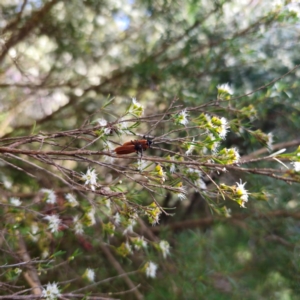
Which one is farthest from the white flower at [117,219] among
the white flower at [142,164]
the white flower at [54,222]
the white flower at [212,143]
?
the white flower at [212,143]

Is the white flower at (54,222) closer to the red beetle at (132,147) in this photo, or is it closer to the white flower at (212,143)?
the red beetle at (132,147)

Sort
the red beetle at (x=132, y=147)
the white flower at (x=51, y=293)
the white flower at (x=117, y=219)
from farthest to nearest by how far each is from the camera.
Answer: the white flower at (x=117, y=219), the white flower at (x=51, y=293), the red beetle at (x=132, y=147)

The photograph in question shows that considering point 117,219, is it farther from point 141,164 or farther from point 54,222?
point 141,164

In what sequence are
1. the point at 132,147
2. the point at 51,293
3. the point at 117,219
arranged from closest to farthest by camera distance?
the point at 132,147 < the point at 51,293 < the point at 117,219

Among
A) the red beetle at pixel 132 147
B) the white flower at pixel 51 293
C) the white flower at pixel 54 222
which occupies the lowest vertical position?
the white flower at pixel 51 293

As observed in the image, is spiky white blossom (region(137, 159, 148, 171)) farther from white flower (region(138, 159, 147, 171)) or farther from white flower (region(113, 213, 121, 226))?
white flower (region(113, 213, 121, 226))

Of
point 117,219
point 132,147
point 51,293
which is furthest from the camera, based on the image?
point 117,219

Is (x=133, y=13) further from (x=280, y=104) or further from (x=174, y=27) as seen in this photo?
(x=280, y=104)

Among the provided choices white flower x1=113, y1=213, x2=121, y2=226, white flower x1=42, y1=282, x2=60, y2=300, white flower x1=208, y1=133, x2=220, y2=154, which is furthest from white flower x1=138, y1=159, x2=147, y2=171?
white flower x1=42, y1=282, x2=60, y2=300

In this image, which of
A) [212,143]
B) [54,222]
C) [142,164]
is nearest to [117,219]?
[54,222]

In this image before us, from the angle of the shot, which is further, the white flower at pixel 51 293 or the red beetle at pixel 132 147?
the white flower at pixel 51 293

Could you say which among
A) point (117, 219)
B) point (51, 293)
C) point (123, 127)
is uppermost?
point (123, 127)
